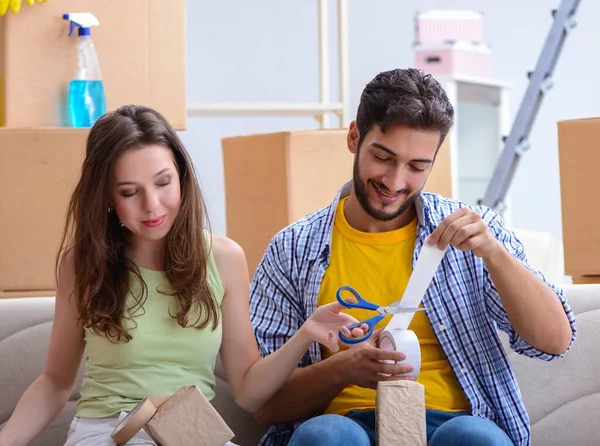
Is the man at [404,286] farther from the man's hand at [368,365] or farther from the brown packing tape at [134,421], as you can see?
the brown packing tape at [134,421]

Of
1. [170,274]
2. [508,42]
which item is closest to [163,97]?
[170,274]

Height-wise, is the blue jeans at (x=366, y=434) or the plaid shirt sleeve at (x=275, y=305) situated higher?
the plaid shirt sleeve at (x=275, y=305)

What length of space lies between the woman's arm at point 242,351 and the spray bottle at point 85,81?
23.6 inches

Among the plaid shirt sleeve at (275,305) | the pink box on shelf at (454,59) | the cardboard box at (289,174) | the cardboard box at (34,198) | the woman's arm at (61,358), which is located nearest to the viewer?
the woman's arm at (61,358)

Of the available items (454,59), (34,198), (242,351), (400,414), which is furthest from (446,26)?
(400,414)

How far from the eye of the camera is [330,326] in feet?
4.69

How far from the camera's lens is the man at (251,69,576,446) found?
4.78 ft

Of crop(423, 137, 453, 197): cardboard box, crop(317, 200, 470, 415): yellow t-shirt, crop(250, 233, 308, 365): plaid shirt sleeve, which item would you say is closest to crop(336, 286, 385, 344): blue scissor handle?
crop(317, 200, 470, 415): yellow t-shirt

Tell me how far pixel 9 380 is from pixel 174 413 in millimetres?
565

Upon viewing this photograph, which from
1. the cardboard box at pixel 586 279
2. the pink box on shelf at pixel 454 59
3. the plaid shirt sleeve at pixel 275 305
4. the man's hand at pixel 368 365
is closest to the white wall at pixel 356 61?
the pink box on shelf at pixel 454 59

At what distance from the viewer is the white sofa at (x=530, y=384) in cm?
171

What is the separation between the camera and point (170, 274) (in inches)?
60.4

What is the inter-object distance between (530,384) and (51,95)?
3.85 feet

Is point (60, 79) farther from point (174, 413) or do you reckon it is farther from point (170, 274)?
point (174, 413)
